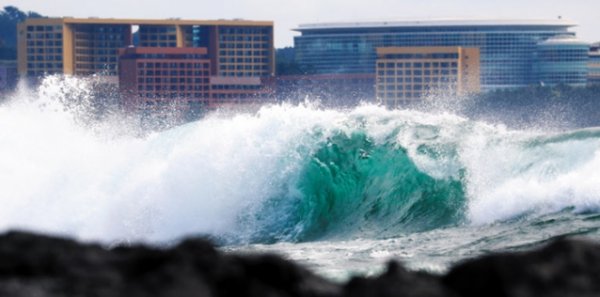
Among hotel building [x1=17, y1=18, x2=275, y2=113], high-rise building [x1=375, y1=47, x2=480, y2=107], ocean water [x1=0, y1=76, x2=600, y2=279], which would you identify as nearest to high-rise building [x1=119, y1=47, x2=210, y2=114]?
hotel building [x1=17, y1=18, x2=275, y2=113]

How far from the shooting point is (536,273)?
663cm

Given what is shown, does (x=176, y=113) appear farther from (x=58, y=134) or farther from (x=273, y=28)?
(x=58, y=134)

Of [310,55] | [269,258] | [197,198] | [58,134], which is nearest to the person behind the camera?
[269,258]

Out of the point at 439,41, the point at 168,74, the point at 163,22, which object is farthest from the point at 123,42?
the point at 439,41

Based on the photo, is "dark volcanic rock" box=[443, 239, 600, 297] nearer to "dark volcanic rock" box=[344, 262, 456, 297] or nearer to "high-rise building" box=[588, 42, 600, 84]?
"dark volcanic rock" box=[344, 262, 456, 297]

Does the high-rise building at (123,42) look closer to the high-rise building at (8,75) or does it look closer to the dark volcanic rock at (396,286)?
the high-rise building at (8,75)

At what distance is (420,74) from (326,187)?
109283 mm

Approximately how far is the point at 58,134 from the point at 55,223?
1087 cm

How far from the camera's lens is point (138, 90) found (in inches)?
5039

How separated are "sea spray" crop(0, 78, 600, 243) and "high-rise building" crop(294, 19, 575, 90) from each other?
12478 centimetres

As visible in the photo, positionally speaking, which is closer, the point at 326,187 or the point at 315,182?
the point at 315,182

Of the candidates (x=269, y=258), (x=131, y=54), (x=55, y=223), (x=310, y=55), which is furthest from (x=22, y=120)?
(x=310, y=55)

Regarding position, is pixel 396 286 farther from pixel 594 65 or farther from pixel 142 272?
pixel 594 65

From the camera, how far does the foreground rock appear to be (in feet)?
21.6
